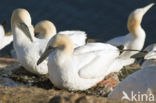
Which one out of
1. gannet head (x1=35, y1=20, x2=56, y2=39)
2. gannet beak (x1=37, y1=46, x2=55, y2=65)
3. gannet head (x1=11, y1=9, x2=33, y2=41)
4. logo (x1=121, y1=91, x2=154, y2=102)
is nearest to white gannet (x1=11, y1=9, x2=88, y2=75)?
gannet head (x1=11, y1=9, x2=33, y2=41)

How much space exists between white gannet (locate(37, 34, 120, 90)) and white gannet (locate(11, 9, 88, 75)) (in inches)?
18.0

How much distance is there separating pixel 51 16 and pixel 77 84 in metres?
6.40

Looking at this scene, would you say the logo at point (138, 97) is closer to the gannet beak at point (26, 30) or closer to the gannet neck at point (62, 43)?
the gannet neck at point (62, 43)

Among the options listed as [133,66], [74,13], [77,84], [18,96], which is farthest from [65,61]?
[74,13]

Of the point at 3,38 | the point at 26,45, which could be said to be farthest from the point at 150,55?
the point at 3,38

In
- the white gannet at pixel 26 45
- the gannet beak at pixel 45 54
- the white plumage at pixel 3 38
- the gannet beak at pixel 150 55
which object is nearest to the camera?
the gannet beak at pixel 45 54

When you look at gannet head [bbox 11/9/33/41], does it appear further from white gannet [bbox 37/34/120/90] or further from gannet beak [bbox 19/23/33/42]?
white gannet [bbox 37/34/120/90]

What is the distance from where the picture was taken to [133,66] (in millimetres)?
10203

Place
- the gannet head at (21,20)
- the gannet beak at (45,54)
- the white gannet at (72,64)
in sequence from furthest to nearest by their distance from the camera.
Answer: the gannet head at (21,20), the gannet beak at (45,54), the white gannet at (72,64)

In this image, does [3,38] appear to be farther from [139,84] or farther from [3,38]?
[139,84]

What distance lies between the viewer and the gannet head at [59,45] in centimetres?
771

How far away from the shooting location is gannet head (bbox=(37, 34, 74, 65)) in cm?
771

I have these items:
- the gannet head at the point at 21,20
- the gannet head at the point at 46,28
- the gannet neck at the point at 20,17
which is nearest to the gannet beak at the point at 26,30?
the gannet head at the point at 21,20

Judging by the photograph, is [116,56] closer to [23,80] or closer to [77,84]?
[77,84]
